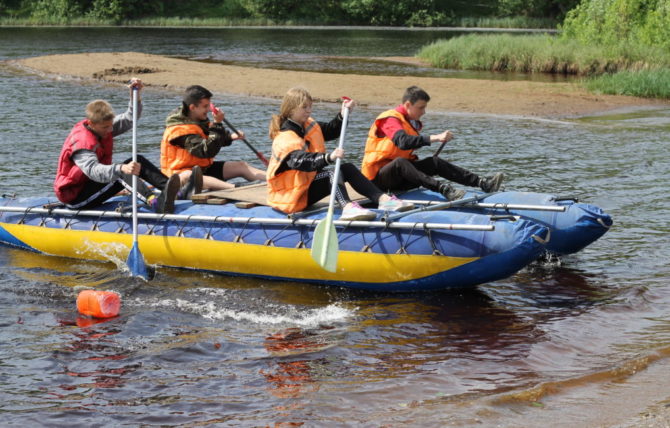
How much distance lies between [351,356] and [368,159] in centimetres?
335

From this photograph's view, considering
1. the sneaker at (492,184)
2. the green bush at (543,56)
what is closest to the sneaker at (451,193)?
the sneaker at (492,184)

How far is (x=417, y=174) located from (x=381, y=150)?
1.81 ft

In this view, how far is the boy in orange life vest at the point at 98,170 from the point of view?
997cm

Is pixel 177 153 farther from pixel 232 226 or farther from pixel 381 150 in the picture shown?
pixel 381 150

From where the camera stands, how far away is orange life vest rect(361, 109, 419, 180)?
34.2ft

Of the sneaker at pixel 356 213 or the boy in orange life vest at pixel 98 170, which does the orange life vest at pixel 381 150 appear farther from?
the boy in orange life vest at pixel 98 170

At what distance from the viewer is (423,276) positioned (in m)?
8.97

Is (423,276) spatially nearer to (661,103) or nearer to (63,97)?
(661,103)

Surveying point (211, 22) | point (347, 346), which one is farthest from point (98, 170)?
point (211, 22)

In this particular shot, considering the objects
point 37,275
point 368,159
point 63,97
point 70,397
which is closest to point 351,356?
point 70,397

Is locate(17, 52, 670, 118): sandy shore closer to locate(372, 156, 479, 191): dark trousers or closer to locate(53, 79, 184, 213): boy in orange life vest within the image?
locate(372, 156, 479, 191): dark trousers

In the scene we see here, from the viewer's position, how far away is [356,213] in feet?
29.8

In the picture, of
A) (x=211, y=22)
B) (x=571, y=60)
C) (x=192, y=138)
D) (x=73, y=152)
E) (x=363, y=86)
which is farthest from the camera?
(x=211, y=22)

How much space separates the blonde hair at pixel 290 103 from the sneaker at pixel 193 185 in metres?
1.46
